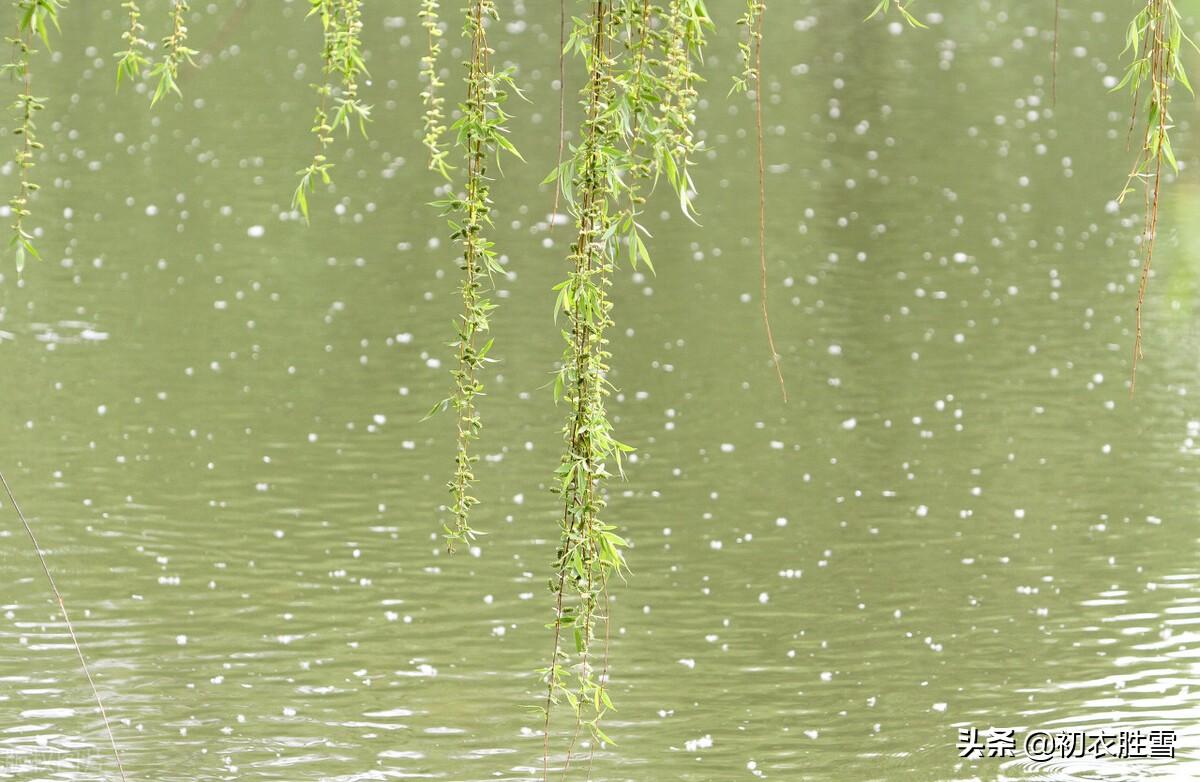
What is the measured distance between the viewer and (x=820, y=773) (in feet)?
17.0

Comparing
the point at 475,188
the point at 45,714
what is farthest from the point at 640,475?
the point at 475,188

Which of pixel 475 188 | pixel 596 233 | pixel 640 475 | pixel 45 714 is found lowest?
pixel 596 233

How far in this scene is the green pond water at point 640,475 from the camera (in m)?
5.54

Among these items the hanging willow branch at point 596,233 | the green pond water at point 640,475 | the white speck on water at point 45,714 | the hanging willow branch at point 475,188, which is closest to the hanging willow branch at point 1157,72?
the green pond water at point 640,475

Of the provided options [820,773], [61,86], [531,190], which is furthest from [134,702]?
[61,86]

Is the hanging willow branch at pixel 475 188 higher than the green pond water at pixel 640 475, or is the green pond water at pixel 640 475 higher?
the green pond water at pixel 640 475

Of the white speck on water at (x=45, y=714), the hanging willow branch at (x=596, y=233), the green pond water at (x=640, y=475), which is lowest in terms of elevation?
the hanging willow branch at (x=596, y=233)

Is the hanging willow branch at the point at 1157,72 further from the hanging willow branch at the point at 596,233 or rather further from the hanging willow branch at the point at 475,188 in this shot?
the hanging willow branch at the point at 475,188

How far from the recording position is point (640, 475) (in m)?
7.86

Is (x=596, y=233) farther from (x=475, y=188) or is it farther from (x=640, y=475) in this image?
(x=640, y=475)

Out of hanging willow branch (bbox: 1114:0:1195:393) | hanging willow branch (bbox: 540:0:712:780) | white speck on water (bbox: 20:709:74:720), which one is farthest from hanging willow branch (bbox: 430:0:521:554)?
white speck on water (bbox: 20:709:74:720)

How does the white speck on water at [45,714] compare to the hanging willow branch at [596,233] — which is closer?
Answer: the hanging willow branch at [596,233]

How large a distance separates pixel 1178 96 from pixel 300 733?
43.2 feet

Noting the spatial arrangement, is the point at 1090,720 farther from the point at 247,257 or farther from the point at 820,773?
the point at 247,257
